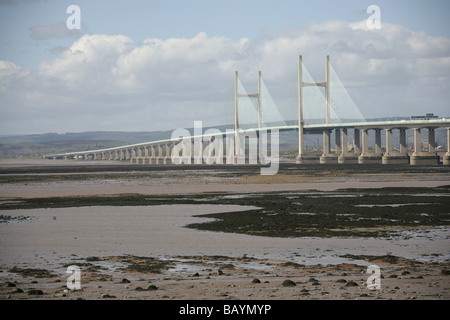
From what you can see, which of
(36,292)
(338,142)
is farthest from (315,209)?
(338,142)

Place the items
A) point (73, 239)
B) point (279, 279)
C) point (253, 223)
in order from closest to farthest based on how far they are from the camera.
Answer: point (279, 279)
point (73, 239)
point (253, 223)

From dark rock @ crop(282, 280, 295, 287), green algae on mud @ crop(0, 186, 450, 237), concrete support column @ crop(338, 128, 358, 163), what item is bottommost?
green algae on mud @ crop(0, 186, 450, 237)

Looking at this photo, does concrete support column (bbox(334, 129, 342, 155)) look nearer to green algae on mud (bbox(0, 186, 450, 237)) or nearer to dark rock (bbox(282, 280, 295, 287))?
green algae on mud (bbox(0, 186, 450, 237))

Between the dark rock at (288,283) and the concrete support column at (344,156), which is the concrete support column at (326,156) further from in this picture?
the dark rock at (288,283)

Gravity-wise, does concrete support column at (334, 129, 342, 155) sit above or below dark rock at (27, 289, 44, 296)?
above

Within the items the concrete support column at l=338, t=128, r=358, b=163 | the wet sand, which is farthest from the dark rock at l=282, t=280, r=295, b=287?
the concrete support column at l=338, t=128, r=358, b=163
